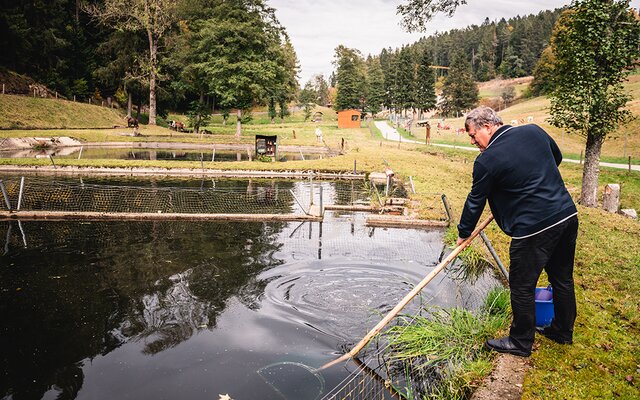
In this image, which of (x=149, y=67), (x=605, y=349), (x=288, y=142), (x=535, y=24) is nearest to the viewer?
(x=605, y=349)

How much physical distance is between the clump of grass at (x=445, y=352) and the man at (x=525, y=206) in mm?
578

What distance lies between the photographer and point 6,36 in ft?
134

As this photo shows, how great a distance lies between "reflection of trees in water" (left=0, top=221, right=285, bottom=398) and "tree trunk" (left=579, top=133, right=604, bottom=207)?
982cm

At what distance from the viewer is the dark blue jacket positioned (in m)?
4.14

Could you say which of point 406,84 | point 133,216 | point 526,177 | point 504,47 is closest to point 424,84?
point 406,84

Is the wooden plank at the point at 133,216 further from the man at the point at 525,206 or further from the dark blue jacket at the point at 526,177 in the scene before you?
the dark blue jacket at the point at 526,177

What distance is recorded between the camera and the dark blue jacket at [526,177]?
4.14 metres

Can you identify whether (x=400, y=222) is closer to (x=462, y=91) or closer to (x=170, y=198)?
(x=170, y=198)

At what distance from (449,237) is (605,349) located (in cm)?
570

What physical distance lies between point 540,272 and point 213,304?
4.95 m

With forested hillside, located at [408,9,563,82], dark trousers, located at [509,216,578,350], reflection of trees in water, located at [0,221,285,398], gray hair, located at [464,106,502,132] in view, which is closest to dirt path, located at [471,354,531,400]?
dark trousers, located at [509,216,578,350]

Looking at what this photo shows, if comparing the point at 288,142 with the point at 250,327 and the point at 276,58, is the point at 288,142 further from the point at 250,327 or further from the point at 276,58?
the point at 250,327

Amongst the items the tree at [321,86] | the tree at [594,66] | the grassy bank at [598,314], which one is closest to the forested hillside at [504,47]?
the tree at [321,86]

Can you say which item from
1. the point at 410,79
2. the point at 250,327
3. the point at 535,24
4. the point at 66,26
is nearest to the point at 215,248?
the point at 250,327
